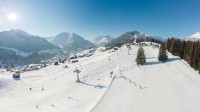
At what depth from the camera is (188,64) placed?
Answer: 9144 cm

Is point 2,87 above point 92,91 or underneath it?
underneath

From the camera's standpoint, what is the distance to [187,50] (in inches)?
3841

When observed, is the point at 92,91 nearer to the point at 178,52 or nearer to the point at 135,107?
the point at 135,107

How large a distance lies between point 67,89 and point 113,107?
27651 mm

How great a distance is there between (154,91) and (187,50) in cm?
4883

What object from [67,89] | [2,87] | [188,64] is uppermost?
[188,64]

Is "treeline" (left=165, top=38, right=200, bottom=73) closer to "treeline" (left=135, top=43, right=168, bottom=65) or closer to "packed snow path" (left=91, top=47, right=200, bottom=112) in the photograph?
"packed snow path" (left=91, top=47, right=200, bottom=112)

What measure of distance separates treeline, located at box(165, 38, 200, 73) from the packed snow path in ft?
10.7

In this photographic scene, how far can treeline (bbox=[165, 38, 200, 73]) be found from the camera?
83.6 meters

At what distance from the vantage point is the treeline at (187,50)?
274 feet

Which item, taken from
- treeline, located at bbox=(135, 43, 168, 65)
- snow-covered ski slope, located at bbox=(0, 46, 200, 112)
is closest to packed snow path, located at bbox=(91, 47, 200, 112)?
snow-covered ski slope, located at bbox=(0, 46, 200, 112)

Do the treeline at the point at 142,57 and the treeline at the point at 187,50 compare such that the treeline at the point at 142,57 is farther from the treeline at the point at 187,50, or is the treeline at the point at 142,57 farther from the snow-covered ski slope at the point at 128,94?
the treeline at the point at 187,50

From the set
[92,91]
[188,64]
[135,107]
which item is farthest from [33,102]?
[188,64]

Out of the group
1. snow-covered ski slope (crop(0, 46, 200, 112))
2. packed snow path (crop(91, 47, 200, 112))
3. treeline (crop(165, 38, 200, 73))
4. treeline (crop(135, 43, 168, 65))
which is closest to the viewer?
packed snow path (crop(91, 47, 200, 112))
